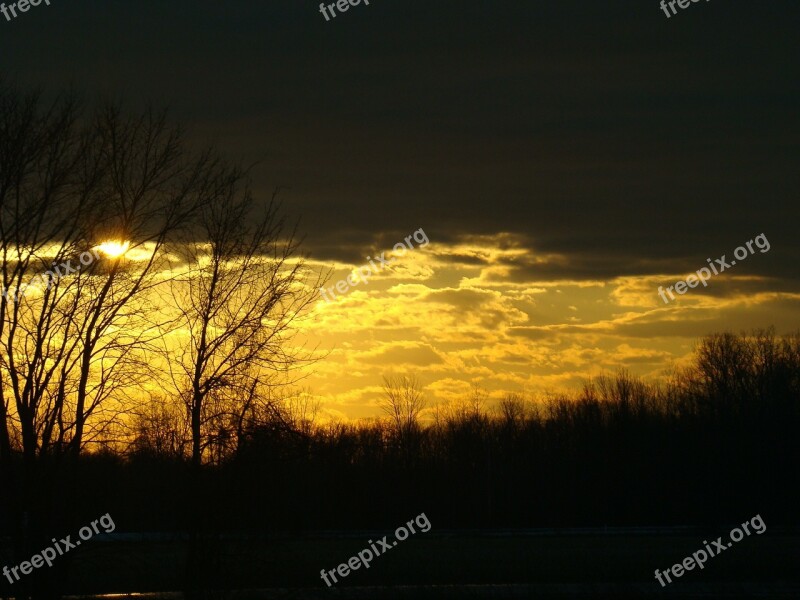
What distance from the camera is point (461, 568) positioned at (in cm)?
3303

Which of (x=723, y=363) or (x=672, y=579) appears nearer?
(x=672, y=579)

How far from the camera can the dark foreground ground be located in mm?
18219

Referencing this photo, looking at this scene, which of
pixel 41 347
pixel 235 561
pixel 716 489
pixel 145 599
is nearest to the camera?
pixel 235 561

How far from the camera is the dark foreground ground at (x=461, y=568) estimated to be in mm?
18219

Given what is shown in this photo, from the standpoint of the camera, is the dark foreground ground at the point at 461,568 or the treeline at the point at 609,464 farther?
the treeline at the point at 609,464

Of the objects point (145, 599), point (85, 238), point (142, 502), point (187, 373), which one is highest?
point (85, 238)

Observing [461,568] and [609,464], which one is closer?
[461,568]

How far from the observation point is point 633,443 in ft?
259

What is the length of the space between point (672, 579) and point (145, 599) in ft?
49.7

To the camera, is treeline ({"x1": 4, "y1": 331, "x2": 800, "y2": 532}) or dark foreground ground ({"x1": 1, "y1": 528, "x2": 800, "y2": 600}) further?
treeline ({"x1": 4, "y1": 331, "x2": 800, "y2": 532})

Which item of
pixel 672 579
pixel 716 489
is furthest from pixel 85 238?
pixel 716 489

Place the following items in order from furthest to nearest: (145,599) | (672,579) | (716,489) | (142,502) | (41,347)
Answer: (716,489)
(672,579)
(145,599)
(142,502)
(41,347)

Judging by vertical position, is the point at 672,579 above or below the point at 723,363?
below

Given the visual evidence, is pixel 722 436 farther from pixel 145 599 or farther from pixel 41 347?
pixel 41 347
